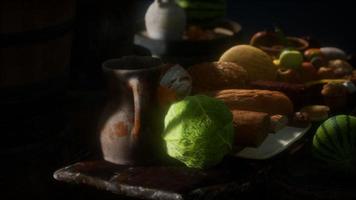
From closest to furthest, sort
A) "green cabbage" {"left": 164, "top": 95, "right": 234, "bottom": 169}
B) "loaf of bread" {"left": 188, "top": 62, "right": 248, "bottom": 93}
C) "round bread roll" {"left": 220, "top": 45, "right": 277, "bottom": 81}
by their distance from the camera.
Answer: "green cabbage" {"left": 164, "top": 95, "right": 234, "bottom": 169}
"loaf of bread" {"left": 188, "top": 62, "right": 248, "bottom": 93}
"round bread roll" {"left": 220, "top": 45, "right": 277, "bottom": 81}

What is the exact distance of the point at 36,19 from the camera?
2377 mm

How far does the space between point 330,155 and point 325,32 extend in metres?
3.24

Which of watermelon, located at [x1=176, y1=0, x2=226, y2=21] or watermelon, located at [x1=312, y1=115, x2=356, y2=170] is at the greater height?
watermelon, located at [x1=176, y1=0, x2=226, y2=21]

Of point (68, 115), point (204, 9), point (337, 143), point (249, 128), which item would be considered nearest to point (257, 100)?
point (249, 128)

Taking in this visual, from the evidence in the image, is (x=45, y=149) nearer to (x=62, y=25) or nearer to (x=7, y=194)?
(x=7, y=194)

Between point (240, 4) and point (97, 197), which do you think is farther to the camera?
point (240, 4)

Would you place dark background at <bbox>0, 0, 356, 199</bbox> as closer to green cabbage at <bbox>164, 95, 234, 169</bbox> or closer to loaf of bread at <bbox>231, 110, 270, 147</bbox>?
green cabbage at <bbox>164, 95, 234, 169</bbox>

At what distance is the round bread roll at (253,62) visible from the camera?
9.05ft

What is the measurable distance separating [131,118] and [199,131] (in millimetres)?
248

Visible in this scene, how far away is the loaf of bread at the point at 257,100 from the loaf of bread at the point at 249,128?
0.44 ft

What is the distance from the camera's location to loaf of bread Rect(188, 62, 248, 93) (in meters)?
2.54

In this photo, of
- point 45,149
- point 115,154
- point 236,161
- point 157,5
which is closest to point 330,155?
point 236,161

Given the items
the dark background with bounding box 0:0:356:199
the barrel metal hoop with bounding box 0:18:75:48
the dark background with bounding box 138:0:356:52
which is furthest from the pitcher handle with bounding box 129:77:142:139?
the dark background with bounding box 138:0:356:52

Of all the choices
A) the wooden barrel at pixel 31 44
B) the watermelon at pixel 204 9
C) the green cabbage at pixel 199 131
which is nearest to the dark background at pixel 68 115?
the wooden barrel at pixel 31 44
